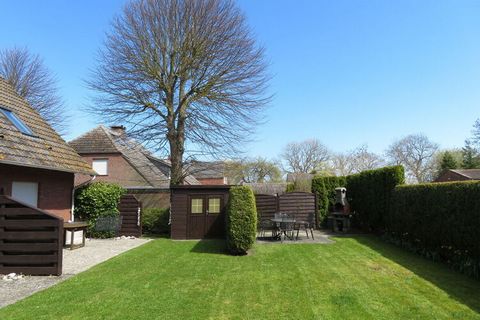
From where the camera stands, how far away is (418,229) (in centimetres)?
1025

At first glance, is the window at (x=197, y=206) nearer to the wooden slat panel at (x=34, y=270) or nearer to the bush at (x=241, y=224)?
the bush at (x=241, y=224)

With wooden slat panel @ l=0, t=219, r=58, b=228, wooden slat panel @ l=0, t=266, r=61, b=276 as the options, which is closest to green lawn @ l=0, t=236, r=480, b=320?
wooden slat panel @ l=0, t=266, r=61, b=276

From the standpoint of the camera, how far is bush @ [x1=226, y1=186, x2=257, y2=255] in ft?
32.5

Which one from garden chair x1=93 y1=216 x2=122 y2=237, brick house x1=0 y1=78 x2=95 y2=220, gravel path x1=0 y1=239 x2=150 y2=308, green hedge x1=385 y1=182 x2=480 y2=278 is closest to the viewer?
gravel path x1=0 y1=239 x2=150 y2=308

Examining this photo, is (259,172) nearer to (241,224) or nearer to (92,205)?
(92,205)

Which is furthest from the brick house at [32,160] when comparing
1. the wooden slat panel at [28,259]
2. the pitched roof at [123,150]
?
the pitched roof at [123,150]

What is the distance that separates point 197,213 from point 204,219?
1.21 ft

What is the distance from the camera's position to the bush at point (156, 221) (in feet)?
51.0

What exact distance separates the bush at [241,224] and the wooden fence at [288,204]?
20.1 feet

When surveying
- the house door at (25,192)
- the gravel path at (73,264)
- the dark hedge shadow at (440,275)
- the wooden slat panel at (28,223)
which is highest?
the house door at (25,192)

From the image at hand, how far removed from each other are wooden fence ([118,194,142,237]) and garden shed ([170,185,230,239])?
5.89 feet

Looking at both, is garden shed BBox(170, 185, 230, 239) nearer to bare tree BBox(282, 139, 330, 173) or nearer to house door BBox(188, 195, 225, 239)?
house door BBox(188, 195, 225, 239)

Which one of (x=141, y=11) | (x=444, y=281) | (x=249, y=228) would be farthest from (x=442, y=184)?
(x=141, y=11)

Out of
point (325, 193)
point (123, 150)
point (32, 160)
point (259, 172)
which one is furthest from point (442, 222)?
point (259, 172)
